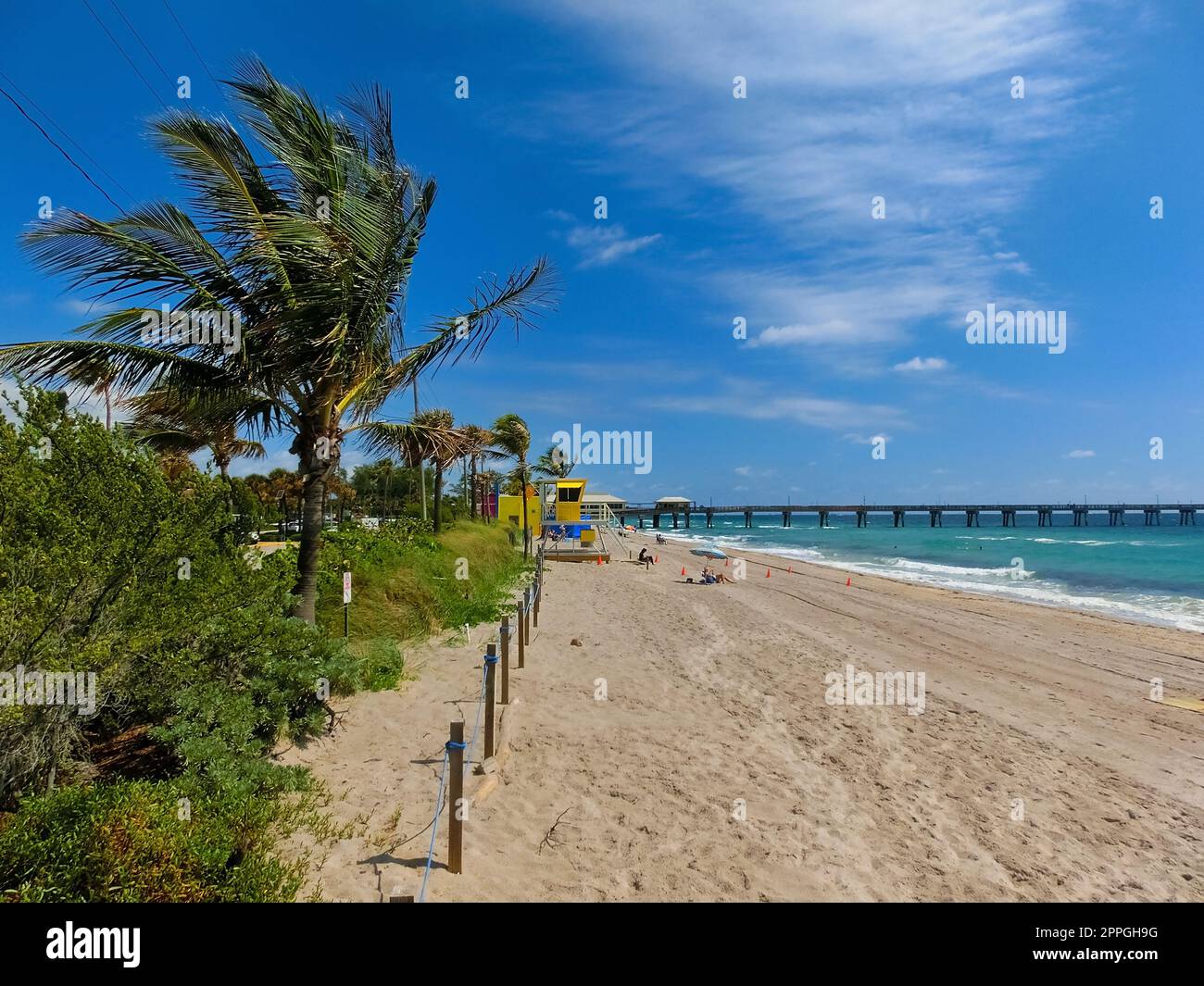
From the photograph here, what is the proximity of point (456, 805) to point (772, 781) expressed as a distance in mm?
3652

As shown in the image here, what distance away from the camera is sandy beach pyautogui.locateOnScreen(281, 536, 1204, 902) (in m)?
4.76

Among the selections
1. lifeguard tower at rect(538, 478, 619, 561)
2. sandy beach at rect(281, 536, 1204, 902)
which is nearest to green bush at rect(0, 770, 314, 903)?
sandy beach at rect(281, 536, 1204, 902)

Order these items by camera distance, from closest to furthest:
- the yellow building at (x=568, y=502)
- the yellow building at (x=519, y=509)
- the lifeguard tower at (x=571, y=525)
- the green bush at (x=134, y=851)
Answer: the green bush at (x=134, y=851) → the lifeguard tower at (x=571, y=525) → the yellow building at (x=568, y=502) → the yellow building at (x=519, y=509)

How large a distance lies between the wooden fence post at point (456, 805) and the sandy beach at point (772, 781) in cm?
13

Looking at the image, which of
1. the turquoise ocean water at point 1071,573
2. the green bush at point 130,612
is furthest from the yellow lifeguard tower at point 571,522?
the green bush at point 130,612

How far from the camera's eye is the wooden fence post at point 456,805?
441 cm

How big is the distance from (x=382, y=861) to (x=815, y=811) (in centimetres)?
398

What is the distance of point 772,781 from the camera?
649 centimetres

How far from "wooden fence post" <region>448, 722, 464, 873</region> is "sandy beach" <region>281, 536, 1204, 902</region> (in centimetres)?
13

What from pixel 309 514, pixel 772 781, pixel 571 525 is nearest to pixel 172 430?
pixel 309 514

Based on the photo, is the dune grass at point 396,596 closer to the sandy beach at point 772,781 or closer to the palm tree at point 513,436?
the sandy beach at point 772,781

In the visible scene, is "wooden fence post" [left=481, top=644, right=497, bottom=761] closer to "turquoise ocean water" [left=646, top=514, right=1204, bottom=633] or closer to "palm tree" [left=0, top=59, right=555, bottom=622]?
"palm tree" [left=0, top=59, right=555, bottom=622]

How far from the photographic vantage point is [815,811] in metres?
5.88
